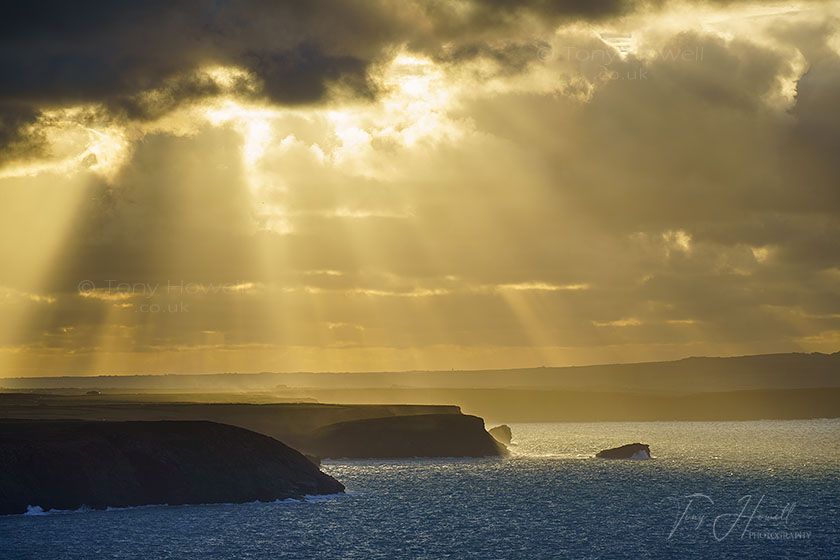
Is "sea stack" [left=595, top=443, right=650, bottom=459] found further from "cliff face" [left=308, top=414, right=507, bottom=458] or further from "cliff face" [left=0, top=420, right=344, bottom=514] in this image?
"cliff face" [left=0, top=420, right=344, bottom=514]

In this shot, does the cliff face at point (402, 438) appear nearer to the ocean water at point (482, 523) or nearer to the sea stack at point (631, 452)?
the sea stack at point (631, 452)

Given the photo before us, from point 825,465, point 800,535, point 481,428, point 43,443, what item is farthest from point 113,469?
point 825,465

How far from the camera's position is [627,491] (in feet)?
430

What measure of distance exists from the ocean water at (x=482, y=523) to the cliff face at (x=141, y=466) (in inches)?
89.8

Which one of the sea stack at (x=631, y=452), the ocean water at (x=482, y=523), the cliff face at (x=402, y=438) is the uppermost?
the cliff face at (x=402, y=438)

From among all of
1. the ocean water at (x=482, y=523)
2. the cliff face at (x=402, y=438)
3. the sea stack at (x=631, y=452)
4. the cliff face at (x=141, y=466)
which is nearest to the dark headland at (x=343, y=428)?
the cliff face at (x=402, y=438)

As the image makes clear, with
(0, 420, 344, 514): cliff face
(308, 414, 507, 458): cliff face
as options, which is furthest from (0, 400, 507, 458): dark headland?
(0, 420, 344, 514): cliff face

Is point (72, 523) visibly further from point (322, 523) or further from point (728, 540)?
point (728, 540)

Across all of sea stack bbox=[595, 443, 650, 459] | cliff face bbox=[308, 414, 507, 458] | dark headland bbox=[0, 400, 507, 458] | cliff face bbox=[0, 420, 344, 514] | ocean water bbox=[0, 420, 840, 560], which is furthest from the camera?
sea stack bbox=[595, 443, 650, 459]

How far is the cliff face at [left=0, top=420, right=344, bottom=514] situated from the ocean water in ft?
7.48

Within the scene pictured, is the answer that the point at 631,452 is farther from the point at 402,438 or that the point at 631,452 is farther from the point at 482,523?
the point at 482,523

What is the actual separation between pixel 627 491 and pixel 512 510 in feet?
84.3

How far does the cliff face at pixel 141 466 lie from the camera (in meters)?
98.9

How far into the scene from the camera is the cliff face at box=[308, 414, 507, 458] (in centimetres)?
18250
